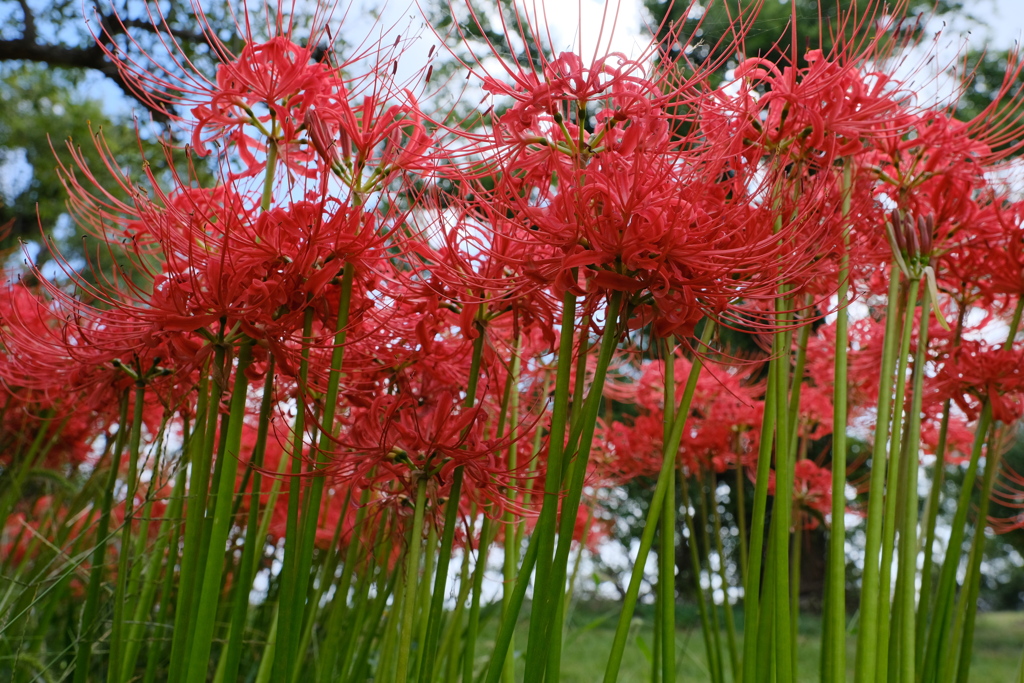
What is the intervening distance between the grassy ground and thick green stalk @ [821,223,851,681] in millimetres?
2213

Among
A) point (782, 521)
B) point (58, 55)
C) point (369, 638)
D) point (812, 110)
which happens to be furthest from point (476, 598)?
point (58, 55)

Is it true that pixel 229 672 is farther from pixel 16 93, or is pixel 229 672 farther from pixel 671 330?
pixel 16 93

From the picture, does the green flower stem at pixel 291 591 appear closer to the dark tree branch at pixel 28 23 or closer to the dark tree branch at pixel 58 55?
the dark tree branch at pixel 58 55

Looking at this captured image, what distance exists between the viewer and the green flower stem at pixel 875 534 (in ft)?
4.31

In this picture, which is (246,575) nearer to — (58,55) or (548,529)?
(548,529)

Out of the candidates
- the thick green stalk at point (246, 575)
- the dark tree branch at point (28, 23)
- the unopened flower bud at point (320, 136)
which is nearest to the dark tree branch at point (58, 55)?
the dark tree branch at point (28, 23)

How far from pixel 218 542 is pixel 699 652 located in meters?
4.63

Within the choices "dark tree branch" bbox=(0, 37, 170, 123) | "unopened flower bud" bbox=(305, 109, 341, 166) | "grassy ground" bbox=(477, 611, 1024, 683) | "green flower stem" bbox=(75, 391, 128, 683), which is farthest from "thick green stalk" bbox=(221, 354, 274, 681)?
"dark tree branch" bbox=(0, 37, 170, 123)

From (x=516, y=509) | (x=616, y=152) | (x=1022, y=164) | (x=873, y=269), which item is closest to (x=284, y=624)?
(x=516, y=509)

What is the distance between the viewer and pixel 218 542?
125 centimetres

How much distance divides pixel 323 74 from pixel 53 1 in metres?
4.44

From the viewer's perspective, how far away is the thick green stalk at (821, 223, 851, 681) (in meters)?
1.35

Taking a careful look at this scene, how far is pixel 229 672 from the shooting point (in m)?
1.31

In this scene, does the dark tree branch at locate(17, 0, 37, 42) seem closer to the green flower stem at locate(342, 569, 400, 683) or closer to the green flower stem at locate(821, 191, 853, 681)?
the green flower stem at locate(342, 569, 400, 683)
